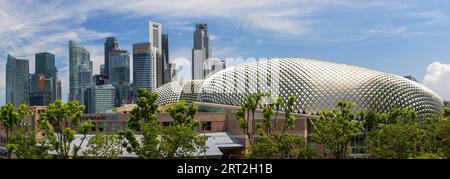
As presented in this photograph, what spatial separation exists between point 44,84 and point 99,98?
5562 centimetres

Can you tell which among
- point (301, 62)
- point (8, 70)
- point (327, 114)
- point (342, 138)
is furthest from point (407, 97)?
point (8, 70)

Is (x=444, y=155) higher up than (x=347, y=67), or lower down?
lower down

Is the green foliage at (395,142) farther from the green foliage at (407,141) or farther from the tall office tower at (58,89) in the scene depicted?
the tall office tower at (58,89)

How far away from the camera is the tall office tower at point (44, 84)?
149m

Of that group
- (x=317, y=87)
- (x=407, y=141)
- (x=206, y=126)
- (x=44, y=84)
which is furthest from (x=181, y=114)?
(x=44, y=84)

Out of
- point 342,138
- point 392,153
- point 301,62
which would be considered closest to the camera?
point 392,153

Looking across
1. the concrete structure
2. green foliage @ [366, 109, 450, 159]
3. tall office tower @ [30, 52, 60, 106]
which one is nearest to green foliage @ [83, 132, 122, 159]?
green foliage @ [366, 109, 450, 159]

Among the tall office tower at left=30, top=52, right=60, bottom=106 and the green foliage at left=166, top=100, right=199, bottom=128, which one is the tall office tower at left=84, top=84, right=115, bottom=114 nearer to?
the tall office tower at left=30, top=52, right=60, bottom=106

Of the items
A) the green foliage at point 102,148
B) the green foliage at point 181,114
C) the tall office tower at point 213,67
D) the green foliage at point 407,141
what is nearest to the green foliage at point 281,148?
the green foliage at point 407,141

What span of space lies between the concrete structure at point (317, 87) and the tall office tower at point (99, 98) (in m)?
117

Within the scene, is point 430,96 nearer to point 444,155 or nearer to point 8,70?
point 444,155
